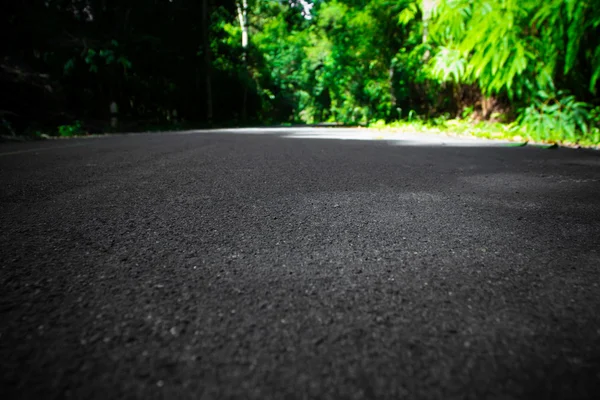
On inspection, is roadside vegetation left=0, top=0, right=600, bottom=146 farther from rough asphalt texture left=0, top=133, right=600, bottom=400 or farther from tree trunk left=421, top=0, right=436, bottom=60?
rough asphalt texture left=0, top=133, right=600, bottom=400

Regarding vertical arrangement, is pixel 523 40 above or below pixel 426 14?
below

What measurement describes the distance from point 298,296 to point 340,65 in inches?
760

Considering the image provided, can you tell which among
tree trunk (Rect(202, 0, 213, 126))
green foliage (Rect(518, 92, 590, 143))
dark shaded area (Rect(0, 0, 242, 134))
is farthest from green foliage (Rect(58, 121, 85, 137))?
green foliage (Rect(518, 92, 590, 143))

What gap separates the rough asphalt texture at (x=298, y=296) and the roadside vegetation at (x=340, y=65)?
4810 millimetres

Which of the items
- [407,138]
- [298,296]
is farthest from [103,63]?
[298,296]

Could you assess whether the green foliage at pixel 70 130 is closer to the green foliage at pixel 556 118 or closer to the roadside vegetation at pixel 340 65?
the roadside vegetation at pixel 340 65

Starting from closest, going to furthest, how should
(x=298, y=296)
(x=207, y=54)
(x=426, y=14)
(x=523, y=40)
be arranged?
(x=298, y=296) < (x=523, y=40) < (x=426, y=14) < (x=207, y=54)

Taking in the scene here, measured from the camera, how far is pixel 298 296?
83 cm

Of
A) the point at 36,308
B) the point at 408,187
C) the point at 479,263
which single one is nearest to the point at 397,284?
the point at 479,263

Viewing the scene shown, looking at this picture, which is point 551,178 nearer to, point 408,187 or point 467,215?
point 408,187

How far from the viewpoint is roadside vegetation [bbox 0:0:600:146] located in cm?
560

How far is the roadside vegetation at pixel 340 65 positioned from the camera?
5.60 metres

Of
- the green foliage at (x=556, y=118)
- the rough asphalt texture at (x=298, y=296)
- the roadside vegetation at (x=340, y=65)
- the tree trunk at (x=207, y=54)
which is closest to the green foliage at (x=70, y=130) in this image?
the roadside vegetation at (x=340, y=65)

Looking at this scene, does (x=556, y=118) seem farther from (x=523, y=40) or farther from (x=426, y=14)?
(x=426, y=14)
